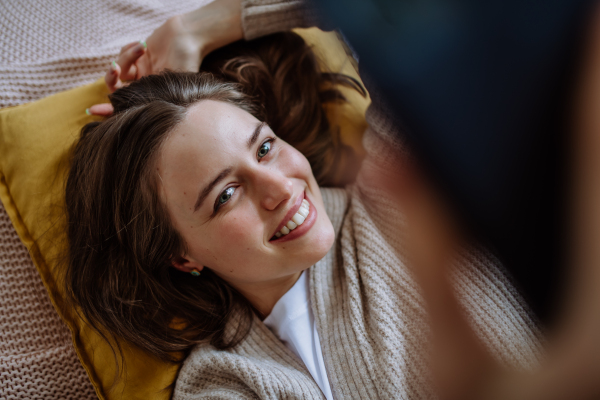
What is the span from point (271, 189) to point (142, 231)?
356 mm

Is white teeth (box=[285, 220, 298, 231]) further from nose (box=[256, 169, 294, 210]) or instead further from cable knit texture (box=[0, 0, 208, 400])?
cable knit texture (box=[0, 0, 208, 400])

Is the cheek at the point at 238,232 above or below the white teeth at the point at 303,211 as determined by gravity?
below

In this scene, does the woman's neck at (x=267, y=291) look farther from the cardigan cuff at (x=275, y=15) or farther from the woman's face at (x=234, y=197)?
the cardigan cuff at (x=275, y=15)

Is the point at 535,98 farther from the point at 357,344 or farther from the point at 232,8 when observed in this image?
the point at 232,8

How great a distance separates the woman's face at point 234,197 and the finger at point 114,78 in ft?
1.19

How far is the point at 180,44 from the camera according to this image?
1219 mm

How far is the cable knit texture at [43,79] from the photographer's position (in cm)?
114

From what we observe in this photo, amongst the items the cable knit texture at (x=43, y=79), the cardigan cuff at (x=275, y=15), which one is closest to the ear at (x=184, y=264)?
the cable knit texture at (x=43, y=79)

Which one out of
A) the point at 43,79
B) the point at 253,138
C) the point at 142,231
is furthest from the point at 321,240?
the point at 43,79

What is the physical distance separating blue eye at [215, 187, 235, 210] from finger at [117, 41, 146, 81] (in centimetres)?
59

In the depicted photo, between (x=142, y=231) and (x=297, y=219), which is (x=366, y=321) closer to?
(x=297, y=219)

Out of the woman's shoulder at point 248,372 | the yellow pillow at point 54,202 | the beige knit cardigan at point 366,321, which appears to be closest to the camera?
the beige knit cardigan at point 366,321

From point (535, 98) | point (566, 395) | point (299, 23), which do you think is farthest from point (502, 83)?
point (299, 23)

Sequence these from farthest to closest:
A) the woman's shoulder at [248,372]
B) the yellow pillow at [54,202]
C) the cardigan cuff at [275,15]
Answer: the cardigan cuff at [275,15] < the yellow pillow at [54,202] < the woman's shoulder at [248,372]
